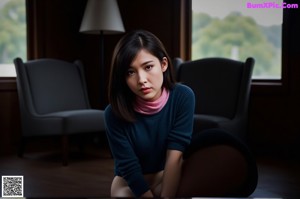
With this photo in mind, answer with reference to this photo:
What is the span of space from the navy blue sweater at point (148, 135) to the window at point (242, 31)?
271cm

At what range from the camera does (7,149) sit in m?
3.94

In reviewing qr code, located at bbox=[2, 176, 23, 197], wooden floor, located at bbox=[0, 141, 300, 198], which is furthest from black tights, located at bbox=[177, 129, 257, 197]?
wooden floor, located at bbox=[0, 141, 300, 198]

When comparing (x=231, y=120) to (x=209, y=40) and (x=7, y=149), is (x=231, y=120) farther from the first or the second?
(x=7, y=149)

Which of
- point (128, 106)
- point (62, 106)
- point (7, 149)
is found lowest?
point (7, 149)

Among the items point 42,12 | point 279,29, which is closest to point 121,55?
point 279,29

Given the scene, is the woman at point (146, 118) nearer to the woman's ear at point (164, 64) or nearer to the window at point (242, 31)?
the woman's ear at point (164, 64)

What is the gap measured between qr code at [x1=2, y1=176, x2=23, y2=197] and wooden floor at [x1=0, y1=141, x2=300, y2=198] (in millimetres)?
1097

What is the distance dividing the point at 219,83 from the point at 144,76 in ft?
7.65

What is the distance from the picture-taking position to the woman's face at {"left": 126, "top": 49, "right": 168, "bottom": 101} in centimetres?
118

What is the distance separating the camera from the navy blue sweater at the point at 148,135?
1.26 metres

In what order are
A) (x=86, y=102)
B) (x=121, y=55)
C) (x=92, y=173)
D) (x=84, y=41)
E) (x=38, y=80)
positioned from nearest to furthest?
(x=121, y=55), (x=92, y=173), (x=38, y=80), (x=86, y=102), (x=84, y=41)

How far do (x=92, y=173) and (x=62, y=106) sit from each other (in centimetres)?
100

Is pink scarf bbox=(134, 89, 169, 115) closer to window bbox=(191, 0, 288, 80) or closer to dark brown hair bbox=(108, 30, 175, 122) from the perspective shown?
dark brown hair bbox=(108, 30, 175, 122)

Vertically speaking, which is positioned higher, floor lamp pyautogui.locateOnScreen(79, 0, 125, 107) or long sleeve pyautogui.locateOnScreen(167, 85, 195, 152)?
floor lamp pyautogui.locateOnScreen(79, 0, 125, 107)
